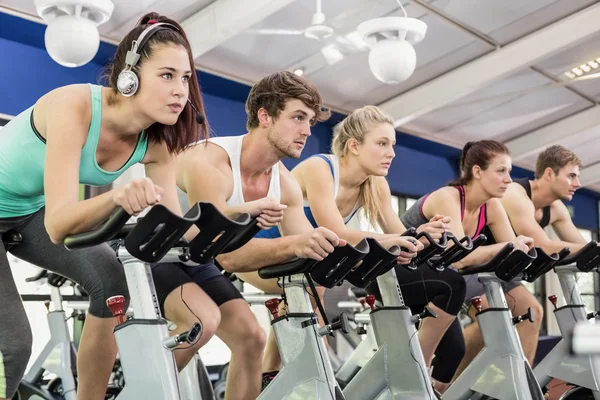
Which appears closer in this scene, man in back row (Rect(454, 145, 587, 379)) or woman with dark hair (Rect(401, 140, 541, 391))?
woman with dark hair (Rect(401, 140, 541, 391))

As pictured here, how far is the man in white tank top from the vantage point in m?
2.21

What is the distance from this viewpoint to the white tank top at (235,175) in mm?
2389

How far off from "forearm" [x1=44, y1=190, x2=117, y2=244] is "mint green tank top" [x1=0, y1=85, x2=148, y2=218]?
0.27 meters

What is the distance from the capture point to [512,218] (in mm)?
3945

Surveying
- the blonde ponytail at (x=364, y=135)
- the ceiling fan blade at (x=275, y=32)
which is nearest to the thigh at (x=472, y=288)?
the blonde ponytail at (x=364, y=135)

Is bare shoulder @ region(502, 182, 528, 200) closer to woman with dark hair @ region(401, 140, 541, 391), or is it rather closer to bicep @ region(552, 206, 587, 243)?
woman with dark hair @ region(401, 140, 541, 391)

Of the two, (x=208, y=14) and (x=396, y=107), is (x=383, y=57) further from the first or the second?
(x=396, y=107)

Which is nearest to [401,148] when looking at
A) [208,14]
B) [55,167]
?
[208,14]

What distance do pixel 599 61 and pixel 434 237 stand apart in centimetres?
620

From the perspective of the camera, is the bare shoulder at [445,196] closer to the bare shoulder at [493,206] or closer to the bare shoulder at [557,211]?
the bare shoulder at [493,206]

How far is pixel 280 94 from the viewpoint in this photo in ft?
8.23

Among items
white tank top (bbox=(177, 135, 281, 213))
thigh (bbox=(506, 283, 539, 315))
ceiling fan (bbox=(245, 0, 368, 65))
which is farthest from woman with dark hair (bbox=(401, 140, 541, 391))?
ceiling fan (bbox=(245, 0, 368, 65))

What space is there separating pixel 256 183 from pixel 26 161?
3.13ft

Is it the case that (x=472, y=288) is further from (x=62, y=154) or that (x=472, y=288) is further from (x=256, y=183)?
(x=62, y=154)
